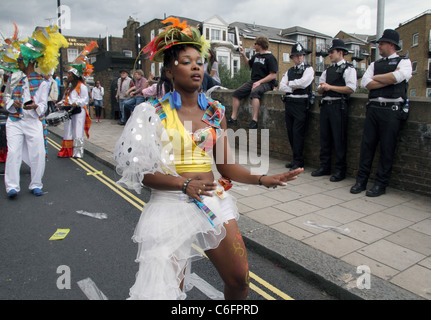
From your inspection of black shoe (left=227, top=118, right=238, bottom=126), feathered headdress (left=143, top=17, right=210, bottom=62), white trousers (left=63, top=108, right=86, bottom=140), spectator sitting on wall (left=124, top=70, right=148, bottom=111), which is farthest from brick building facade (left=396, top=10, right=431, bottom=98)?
feathered headdress (left=143, top=17, right=210, bottom=62)

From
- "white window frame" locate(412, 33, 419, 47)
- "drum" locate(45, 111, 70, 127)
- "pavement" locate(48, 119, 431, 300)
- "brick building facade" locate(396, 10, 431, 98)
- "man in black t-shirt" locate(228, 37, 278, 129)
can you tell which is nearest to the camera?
"pavement" locate(48, 119, 431, 300)

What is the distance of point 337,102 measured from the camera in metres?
6.50

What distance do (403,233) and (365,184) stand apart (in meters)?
1.78

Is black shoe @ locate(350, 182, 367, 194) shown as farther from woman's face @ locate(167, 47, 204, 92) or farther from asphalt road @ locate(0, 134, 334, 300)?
woman's face @ locate(167, 47, 204, 92)

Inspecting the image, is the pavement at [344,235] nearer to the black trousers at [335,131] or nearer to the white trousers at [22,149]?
the black trousers at [335,131]

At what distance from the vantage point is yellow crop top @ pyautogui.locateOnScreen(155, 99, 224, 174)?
7.49 feet

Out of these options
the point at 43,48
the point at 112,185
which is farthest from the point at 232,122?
the point at 43,48

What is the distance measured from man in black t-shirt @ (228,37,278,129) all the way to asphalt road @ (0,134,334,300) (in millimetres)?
3581

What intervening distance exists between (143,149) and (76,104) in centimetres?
790

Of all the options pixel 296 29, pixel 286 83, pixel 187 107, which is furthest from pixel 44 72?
pixel 296 29

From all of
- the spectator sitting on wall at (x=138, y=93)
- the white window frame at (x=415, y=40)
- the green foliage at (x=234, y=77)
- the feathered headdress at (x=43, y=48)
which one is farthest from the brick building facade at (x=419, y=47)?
the feathered headdress at (x=43, y=48)

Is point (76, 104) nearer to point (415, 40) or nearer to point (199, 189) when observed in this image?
point (199, 189)

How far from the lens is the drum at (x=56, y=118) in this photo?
8.30 metres
